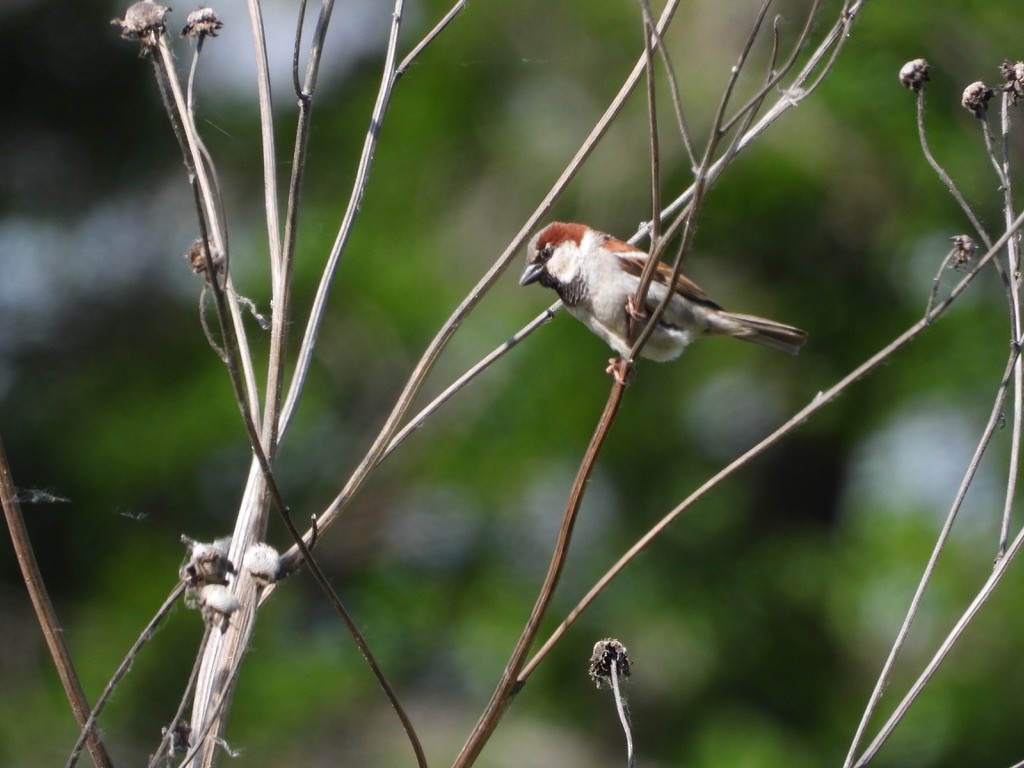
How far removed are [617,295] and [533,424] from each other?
2.34 metres

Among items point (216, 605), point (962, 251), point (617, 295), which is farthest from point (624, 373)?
point (617, 295)

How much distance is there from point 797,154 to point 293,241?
→ 15.9 feet

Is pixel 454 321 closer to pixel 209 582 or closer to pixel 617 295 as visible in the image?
pixel 209 582

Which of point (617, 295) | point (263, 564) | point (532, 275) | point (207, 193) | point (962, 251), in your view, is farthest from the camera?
point (532, 275)

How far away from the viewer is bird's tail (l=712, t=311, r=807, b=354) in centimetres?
322

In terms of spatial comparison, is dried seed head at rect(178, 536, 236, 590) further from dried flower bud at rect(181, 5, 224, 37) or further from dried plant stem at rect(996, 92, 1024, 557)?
dried plant stem at rect(996, 92, 1024, 557)

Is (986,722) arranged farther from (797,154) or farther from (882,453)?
(797,154)

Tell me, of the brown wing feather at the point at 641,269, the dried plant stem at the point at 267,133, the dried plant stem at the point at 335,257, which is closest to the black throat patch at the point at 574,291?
the brown wing feather at the point at 641,269

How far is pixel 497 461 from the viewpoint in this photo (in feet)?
17.4

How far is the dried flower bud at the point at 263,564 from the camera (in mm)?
1543

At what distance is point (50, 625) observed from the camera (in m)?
1.42

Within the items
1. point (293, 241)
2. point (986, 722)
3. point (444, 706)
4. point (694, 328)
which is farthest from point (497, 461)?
point (293, 241)

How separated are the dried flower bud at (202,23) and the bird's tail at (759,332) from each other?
1725 millimetres

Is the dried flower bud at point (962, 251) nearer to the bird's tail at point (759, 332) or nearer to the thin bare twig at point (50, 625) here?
the bird's tail at point (759, 332)
